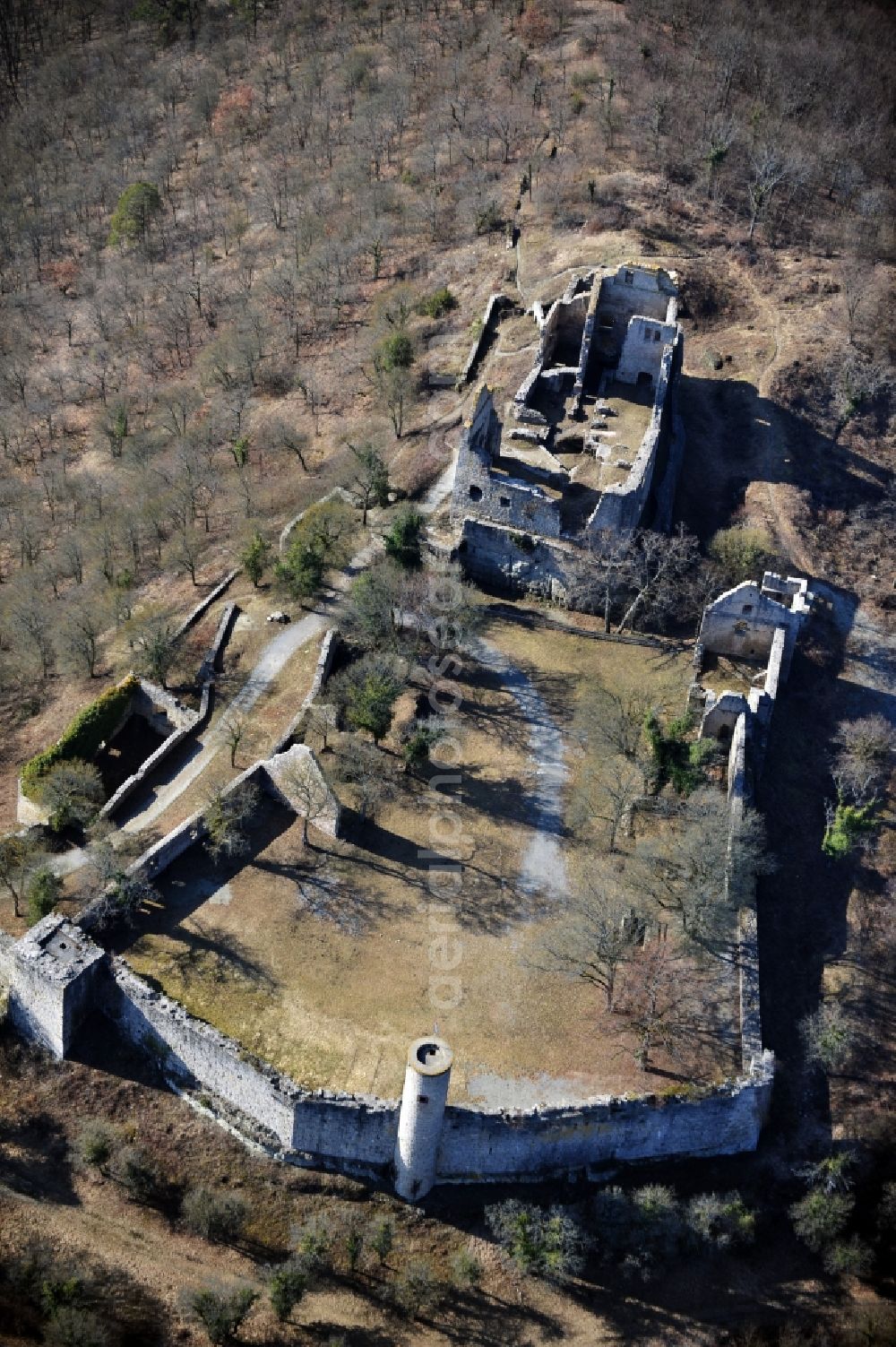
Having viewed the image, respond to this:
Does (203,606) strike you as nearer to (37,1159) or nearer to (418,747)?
(418,747)

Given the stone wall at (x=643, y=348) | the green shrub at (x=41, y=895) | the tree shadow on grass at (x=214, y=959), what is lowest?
the tree shadow on grass at (x=214, y=959)

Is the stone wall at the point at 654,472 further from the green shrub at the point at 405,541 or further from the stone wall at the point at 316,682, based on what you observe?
the stone wall at the point at 316,682

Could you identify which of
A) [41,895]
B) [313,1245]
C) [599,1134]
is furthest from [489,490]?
[313,1245]

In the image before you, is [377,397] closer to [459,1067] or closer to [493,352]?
[493,352]

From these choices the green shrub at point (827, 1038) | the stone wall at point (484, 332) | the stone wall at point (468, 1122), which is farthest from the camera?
the stone wall at point (484, 332)

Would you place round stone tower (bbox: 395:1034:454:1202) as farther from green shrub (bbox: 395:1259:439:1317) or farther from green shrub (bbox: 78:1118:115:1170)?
green shrub (bbox: 78:1118:115:1170)

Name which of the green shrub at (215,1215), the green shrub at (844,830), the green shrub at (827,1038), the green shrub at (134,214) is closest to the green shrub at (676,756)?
the green shrub at (844,830)

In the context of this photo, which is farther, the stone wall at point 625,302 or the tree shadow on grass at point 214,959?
the stone wall at point 625,302
